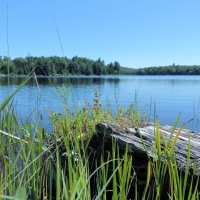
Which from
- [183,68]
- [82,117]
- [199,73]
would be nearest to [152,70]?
[183,68]

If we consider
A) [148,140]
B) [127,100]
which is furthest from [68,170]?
[127,100]

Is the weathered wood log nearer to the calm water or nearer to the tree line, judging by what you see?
the calm water

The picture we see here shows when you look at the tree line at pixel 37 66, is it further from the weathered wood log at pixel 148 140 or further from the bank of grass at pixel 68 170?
the weathered wood log at pixel 148 140

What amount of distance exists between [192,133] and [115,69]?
111674 mm

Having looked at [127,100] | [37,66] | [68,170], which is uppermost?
[37,66]

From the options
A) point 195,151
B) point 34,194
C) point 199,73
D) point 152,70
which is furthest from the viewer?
point 152,70

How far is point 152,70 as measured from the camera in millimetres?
121688

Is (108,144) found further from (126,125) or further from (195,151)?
(195,151)

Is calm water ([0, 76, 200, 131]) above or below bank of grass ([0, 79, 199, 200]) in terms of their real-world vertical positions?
below

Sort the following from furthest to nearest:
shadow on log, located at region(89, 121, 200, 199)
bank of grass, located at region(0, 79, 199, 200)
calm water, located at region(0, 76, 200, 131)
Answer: calm water, located at region(0, 76, 200, 131), shadow on log, located at region(89, 121, 200, 199), bank of grass, located at region(0, 79, 199, 200)

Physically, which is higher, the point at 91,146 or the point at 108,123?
the point at 108,123

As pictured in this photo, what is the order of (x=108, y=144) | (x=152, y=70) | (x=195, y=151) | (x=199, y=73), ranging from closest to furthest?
(x=195, y=151)
(x=108, y=144)
(x=199, y=73)
(x=152, y=70)

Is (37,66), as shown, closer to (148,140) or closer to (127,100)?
(148,140)

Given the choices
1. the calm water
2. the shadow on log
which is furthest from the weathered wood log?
the calm water
